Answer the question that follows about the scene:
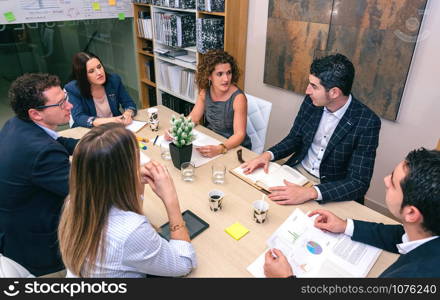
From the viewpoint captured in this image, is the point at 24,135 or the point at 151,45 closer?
the point at 24,135

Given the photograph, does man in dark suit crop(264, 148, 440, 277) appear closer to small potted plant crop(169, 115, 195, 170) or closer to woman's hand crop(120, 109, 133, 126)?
small potted plant crop(169, 115, 195, 170)

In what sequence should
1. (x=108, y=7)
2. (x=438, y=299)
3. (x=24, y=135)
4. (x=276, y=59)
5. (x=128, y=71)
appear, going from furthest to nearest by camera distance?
(x=128, y=71), (x=108, y=7), (x=276, y=59), (x=24, y=135), (x=438, y=299)

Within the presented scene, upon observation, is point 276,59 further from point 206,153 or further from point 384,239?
point 384,239

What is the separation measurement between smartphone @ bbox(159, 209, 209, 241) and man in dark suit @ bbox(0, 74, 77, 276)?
461 mm

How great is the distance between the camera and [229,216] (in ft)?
4.52

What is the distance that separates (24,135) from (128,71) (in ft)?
10.6

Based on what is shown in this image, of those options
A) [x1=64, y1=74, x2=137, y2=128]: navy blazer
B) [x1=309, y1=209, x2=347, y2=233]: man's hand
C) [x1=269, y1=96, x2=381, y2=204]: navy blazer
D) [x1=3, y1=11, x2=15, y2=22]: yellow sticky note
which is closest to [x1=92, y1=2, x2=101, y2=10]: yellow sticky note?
[x1=3, y1=11, x2=15, y2=22]: yellow sticky note

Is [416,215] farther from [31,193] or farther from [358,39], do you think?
[358,39]

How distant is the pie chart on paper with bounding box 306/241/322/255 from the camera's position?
46.5 inches

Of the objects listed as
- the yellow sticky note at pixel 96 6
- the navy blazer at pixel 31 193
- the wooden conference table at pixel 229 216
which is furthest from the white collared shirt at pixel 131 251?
the yellow sticky note at pixel 96 6

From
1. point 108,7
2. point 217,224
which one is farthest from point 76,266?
point 108,7

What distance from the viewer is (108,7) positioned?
3639mm

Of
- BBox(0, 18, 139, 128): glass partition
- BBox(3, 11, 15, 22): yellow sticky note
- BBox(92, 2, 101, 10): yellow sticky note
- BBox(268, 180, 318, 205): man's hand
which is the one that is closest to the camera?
BBox(268, 180, 318, 205): man's hand

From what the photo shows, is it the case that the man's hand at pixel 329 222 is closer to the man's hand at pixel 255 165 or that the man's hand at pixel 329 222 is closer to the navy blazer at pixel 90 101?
the man's hand at pixel 255 165
